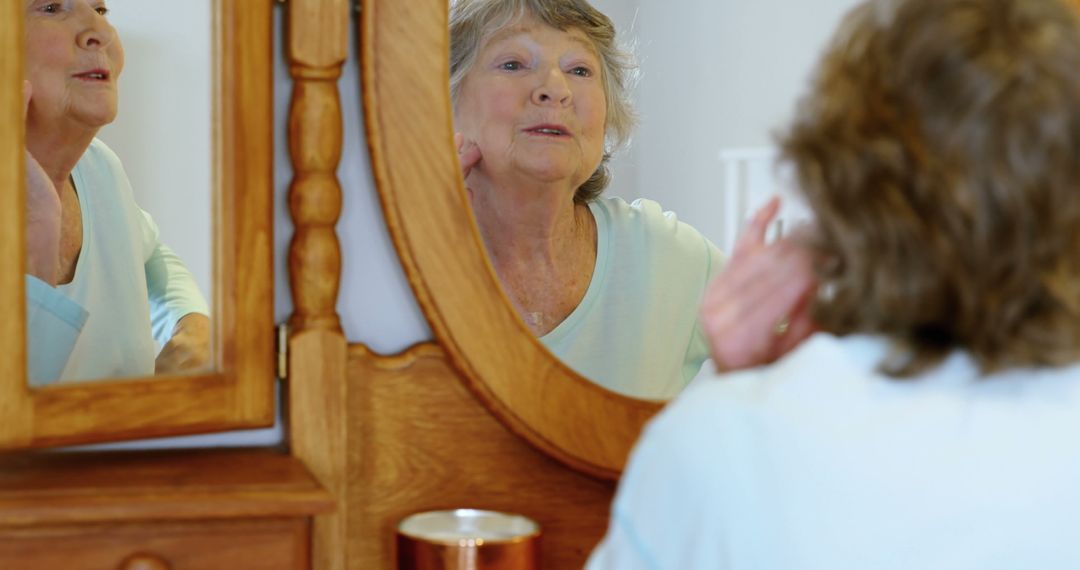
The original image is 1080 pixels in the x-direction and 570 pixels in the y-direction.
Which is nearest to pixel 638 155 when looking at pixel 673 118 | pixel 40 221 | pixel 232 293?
pixel 673 118

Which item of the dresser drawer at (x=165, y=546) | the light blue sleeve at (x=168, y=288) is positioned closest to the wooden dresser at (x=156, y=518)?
the dresser drawer at (x=165, y=546)

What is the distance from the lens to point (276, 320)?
3.11 ft

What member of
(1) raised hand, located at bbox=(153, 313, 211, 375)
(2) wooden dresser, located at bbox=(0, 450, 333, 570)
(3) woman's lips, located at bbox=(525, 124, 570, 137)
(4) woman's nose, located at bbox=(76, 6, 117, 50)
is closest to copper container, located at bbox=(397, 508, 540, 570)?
(2) wooden dresser, located at bbox=(0, 450, 333, 570)

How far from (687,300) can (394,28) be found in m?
0.33

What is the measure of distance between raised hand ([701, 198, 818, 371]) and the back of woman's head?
120mm

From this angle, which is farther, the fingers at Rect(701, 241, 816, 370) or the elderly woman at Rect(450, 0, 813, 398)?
the elderly woman at Rect(450, 0, 813, 398)

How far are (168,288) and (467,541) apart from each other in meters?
0.29

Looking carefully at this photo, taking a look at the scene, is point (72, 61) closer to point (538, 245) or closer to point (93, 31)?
point (93, 31)

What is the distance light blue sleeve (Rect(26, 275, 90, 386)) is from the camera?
2.74 ft

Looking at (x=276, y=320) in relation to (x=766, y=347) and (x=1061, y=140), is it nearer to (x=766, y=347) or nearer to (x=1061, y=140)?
(x=766, y=347)

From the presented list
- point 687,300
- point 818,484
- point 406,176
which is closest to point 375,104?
point 406,176

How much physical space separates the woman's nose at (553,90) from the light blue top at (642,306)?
0.30ft

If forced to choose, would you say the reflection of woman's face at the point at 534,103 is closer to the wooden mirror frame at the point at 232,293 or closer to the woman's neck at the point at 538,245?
the woman's neck at the point at 538,245

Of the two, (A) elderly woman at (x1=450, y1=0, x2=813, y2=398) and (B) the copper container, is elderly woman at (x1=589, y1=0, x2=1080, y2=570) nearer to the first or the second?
(B) the copper container
